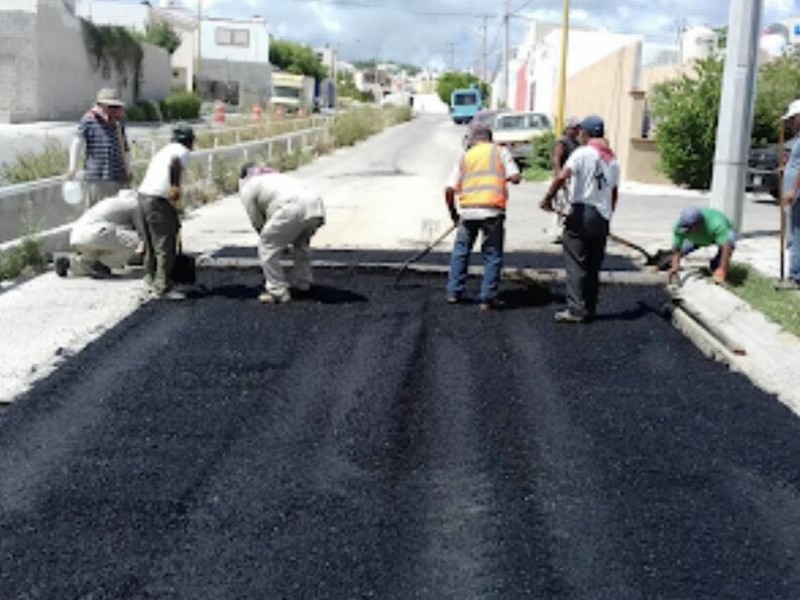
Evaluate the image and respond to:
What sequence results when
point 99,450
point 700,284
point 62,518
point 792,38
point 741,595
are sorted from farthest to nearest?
point 792,38 → point 700,284 → point 99,450 → point 62,518 → point 741,595

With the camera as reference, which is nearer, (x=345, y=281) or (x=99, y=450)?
(x=99, y=450)

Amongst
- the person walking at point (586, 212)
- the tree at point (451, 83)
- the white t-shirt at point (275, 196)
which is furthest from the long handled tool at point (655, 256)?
the tree at point (451, 83)

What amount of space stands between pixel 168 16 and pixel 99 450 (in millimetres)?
90972

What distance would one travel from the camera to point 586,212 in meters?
8.57

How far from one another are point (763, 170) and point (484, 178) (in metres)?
12.9

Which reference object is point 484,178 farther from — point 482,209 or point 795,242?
point 795,242

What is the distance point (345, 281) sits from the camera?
10328 millimetres

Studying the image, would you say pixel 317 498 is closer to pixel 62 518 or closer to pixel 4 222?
pixel 62 518

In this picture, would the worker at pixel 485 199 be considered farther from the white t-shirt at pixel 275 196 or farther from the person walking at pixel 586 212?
the white t-shirt at pixel 275 196

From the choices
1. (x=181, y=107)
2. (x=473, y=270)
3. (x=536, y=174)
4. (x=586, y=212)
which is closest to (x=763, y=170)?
(x=536, y=174)

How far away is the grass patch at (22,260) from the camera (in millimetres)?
10062

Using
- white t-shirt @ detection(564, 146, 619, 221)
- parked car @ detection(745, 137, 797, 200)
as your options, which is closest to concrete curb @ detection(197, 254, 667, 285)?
Answer: white t-shirt @ detection(564, 146, 619, 221)

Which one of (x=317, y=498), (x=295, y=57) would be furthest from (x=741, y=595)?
(x=295, y=57)

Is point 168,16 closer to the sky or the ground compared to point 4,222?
closer to the sky
